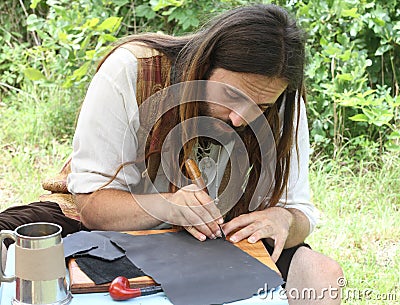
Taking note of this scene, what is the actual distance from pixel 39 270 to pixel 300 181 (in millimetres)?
1056

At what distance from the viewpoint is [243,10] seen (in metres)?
2.08

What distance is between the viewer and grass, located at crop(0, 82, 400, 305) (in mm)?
3123

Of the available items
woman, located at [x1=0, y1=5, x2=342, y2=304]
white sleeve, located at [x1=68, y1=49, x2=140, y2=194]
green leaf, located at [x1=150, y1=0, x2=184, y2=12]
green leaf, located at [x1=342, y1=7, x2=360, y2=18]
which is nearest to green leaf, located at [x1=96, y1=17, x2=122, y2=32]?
green leaf, located at [x1=150, y1=0, x2=184, y2=12]

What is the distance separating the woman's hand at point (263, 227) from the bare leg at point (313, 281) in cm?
13

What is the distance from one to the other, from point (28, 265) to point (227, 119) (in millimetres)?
794

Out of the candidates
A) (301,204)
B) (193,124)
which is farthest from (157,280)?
(301,204)

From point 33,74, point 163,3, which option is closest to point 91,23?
point 163,3

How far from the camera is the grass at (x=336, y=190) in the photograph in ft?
10.2

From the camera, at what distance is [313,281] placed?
174 centimetres

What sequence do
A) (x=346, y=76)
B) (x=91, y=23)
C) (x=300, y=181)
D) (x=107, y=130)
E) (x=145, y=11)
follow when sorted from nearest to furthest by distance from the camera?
(x=107, y=130) < (x=300, y=181) < (x=346, y=76) < (x=91, y=23) < (x=145, y=11)

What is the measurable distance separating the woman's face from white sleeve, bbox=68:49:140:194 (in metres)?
0.23

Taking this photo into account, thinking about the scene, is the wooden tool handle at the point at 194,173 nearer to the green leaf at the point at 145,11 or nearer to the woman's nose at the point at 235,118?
the woman's nose at the point at 235,118
